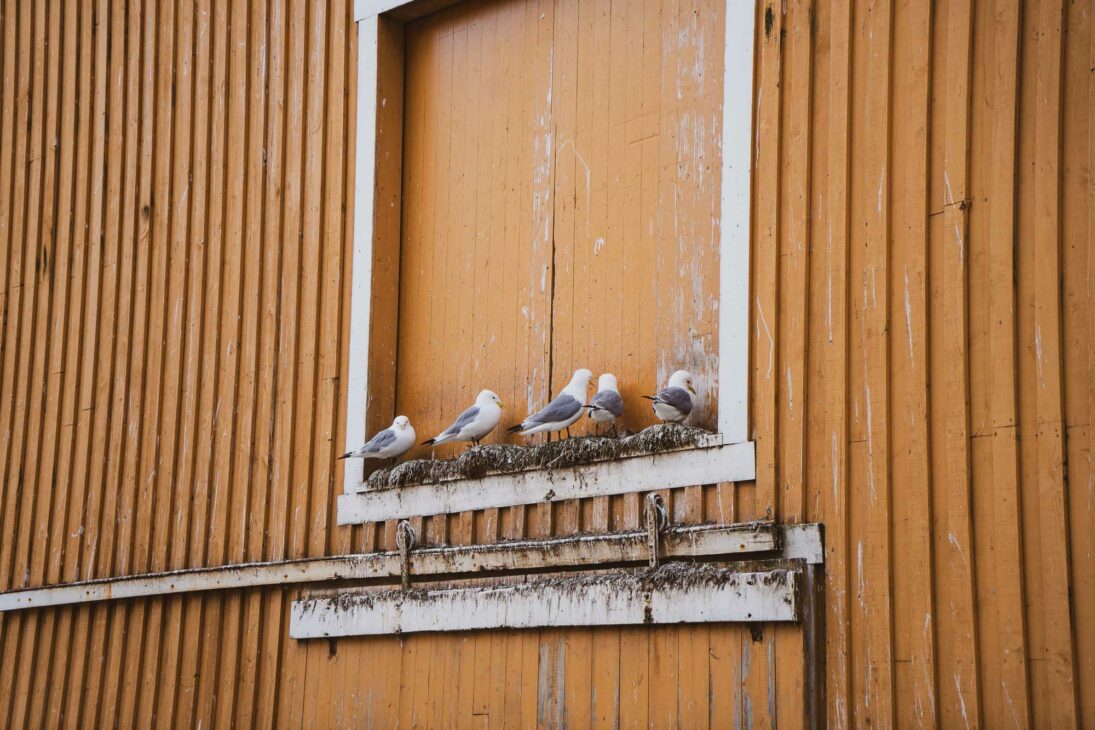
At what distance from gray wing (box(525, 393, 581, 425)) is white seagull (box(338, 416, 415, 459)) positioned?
0.90m

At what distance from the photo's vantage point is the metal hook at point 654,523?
6324mm

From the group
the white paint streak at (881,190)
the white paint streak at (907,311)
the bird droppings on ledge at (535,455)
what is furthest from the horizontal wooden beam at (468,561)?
the white paint streak at (881,190)

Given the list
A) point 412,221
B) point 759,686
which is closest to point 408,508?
point 412,221

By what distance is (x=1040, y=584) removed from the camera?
520 cm

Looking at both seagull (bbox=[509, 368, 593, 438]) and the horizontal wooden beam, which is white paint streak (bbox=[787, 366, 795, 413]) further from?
seagull (bbox=[509, 368, 593, 438])

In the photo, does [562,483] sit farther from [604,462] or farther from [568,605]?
[568,605]

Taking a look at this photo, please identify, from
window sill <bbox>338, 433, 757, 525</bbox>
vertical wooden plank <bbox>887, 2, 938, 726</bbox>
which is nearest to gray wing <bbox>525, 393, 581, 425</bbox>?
window sill <bbox>338, 433, 757, 525</bbox>

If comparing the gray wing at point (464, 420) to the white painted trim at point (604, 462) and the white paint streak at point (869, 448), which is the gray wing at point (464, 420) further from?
the white paint streak at point (869, 448)

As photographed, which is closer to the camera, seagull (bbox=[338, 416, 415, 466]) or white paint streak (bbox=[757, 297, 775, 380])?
white paint streak (bbox=[757, 297, 775, 380])

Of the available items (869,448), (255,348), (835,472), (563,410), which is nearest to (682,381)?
(563,410)

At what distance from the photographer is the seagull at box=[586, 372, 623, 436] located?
22.3 feet

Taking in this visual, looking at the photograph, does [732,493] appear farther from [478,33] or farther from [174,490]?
[174,490]

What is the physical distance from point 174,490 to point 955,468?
16.3 feet

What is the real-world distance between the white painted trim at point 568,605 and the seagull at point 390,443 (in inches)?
28.6
